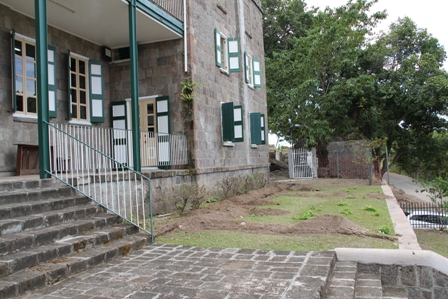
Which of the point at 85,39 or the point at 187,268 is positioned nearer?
the point at 187,268

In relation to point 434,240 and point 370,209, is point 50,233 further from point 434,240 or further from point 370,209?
point 434,240

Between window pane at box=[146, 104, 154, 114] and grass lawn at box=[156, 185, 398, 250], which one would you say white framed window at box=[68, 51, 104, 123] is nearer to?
window pane at box=[146, 104, 154, 114]

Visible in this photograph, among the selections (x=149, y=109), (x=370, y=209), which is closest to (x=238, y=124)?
(x=149, y=109)

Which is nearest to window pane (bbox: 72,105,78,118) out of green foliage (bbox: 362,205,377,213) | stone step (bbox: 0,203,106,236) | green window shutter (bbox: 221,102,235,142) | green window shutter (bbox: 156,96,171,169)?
green window shutter (bbox: 156,96,171,169)

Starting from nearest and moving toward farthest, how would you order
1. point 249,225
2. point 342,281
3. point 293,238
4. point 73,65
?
point 342,281 < point 293,238 < point 249,225 < point 73,65

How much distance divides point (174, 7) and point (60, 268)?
8066 mm

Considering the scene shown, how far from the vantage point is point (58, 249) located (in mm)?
4469

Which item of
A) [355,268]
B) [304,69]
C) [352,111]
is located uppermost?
[304,69]

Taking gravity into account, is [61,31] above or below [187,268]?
above

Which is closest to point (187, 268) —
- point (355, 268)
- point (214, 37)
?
point (355, 268)

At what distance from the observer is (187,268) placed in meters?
→ 4.50

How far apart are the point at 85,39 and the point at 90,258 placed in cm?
742

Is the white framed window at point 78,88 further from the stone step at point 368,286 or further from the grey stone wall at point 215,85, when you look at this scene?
the stone step at point 368,286

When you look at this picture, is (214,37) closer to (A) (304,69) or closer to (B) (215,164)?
(B) (215,164)
